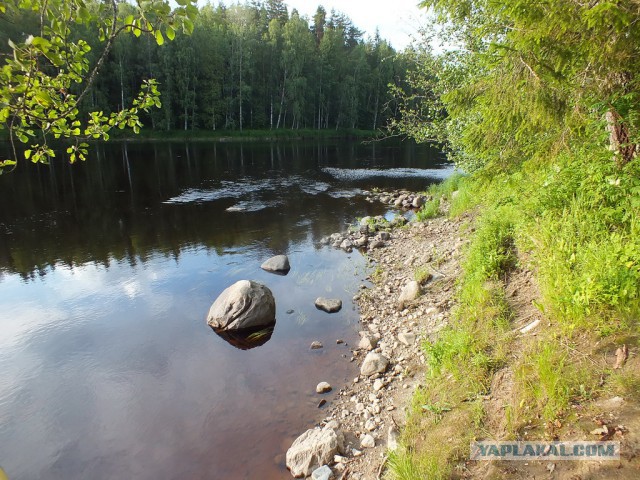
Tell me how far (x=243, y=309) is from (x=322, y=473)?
5.47 meters

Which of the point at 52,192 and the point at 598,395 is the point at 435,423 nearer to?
the point at 598,395

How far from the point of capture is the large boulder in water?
34.4 feet

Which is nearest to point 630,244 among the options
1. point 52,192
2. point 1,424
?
point 1,424

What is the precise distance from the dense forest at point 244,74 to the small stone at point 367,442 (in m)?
46.1

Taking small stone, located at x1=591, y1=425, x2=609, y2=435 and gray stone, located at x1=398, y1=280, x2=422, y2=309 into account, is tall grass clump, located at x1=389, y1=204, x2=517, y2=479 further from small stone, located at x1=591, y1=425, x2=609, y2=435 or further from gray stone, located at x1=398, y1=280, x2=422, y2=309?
gray stone, located at x1=398, y1=280, x2=422, y2=309

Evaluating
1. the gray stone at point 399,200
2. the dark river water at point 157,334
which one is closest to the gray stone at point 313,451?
the dark river water at point 157,334

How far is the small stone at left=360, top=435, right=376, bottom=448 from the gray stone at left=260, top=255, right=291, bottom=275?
843 centimetres

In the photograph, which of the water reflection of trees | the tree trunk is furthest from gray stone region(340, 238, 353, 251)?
the tree trunk

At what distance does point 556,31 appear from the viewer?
473 cm

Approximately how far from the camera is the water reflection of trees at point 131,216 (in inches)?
643

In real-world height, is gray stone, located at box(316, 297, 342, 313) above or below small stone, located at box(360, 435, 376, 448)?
below

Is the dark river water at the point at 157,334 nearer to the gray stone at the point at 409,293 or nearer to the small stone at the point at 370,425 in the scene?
the small stone at the point at 370,425

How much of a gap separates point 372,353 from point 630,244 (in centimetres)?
502

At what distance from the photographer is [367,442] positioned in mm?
6141
